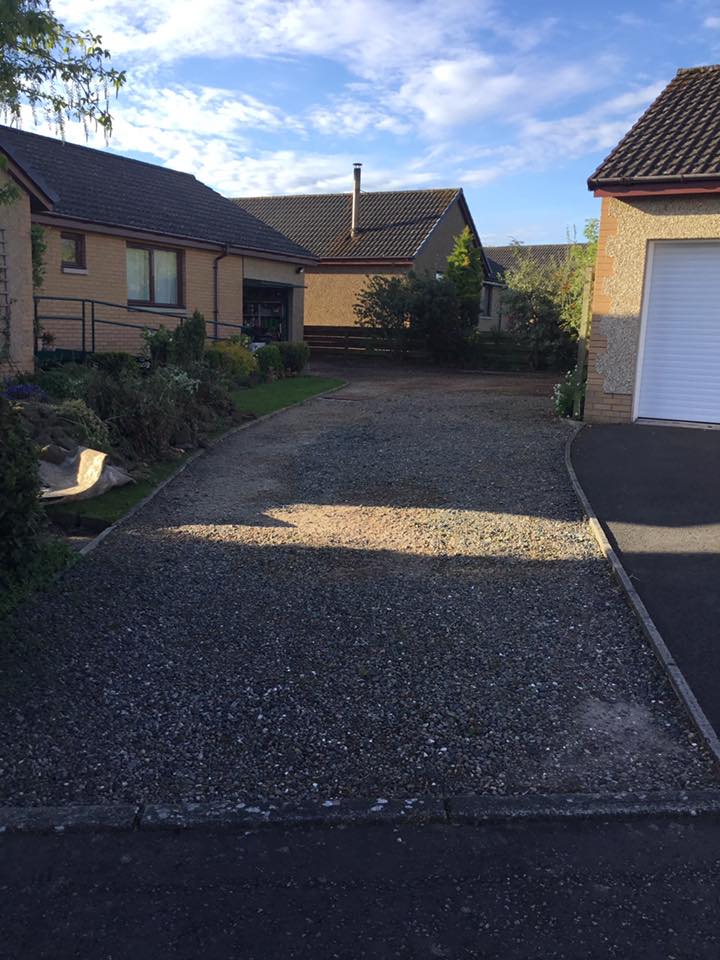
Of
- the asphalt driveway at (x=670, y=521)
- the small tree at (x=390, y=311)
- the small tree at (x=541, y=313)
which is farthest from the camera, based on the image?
the small tree at (x=390, y=311)

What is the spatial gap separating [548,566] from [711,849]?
11.0 ft

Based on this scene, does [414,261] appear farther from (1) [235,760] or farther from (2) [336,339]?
(1) [235,760]

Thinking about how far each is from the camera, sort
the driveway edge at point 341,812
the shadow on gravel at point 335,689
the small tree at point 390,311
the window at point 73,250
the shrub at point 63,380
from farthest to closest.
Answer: the small tree at point 390,311
the window at point 73,250
the shrub at point 63,380
the shadow on gravel at point 335,689
the driveway edge at point 341,812

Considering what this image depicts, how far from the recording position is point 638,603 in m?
5.69

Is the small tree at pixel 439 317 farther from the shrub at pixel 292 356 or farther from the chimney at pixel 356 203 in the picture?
the chimney at pixel 356 203

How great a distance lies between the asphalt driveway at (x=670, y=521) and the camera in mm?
5156

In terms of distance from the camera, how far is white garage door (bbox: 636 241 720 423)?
1200cm

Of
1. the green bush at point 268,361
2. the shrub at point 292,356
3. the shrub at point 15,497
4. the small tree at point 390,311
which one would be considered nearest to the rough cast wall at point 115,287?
the green bush at point 268,361

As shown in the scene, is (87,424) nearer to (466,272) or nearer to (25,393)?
(25,393)

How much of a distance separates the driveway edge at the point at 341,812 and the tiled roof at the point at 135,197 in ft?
52.0

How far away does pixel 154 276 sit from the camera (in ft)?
69.5

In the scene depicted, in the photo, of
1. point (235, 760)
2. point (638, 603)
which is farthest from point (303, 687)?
point (638, 603)

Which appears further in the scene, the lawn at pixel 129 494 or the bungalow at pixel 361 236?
the bungalow at pixel 361 236

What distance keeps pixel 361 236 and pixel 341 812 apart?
106ft
